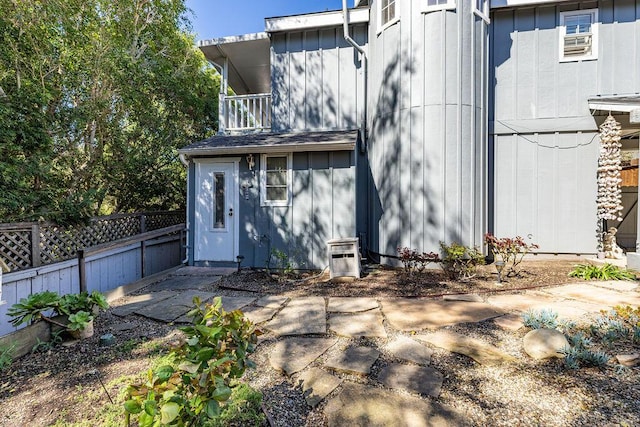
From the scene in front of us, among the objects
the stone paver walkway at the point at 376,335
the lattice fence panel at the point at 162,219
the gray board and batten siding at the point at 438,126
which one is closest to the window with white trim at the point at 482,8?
the gray board and batten siding at the point at 438,126

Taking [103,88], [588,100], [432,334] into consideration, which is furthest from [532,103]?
[103,88]

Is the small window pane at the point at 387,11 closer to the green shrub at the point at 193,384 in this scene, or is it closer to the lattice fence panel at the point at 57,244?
the green shrub at the point at 193,384

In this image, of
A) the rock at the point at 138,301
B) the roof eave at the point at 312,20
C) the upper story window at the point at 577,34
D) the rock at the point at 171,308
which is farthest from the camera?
the roof eave at the point at 312,20

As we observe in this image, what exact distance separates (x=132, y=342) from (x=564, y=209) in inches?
290

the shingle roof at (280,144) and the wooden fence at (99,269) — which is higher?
the shingle roof at (280,144)

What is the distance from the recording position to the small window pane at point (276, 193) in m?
6.11

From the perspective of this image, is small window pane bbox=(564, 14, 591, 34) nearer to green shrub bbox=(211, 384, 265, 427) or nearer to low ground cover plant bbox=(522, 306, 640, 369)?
low ground cover plant bbox=(522, 306, 640, 369)

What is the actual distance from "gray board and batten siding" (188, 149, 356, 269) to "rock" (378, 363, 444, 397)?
365 cm

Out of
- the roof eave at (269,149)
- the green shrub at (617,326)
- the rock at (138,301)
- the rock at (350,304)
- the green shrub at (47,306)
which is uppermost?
the roof eave at (269,149)

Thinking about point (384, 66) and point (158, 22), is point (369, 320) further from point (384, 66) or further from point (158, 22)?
point (158, 22)

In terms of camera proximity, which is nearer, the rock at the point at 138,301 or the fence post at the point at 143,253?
the rock at the point at 138,301

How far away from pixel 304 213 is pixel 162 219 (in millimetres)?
4767

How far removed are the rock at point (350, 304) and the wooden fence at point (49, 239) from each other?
420 cm

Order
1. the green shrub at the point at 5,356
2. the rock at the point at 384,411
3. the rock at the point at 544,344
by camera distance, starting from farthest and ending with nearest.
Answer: the green shrub at the point at 5,356
the rock at the point at 544,344
the rock at the point at 384,411
